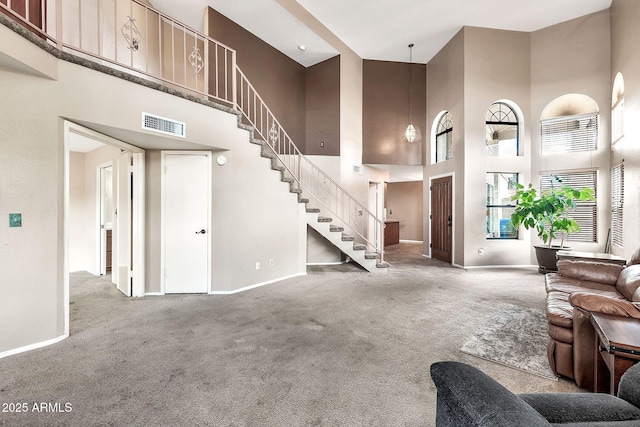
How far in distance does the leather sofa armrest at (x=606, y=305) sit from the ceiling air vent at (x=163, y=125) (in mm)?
4269

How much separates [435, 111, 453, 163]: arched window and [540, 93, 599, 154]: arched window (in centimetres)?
184

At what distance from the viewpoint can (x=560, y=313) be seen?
2.13 m

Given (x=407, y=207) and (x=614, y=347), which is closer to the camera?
(x=614, y=347)

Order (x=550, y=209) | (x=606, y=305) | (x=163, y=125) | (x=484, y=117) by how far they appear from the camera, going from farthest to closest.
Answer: (x=484, y=117), (x=550, y=209), (x=163, y=125), (x=606, y=305)

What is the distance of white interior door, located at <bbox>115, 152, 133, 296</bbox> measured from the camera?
4121mm

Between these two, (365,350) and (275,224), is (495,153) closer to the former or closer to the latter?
(275,224)

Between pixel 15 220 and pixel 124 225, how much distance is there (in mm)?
1792

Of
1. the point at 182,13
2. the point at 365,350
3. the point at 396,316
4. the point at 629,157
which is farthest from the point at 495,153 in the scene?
the point at 182,13

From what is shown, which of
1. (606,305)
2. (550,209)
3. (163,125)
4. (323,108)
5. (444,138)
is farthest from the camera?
(444,138)

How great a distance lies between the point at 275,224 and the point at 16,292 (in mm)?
3137

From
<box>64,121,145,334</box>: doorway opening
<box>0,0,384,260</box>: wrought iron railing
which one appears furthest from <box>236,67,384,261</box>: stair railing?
<box>64,121,145,334</box>: doorway opening

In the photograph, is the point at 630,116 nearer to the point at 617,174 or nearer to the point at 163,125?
the point at 617,174

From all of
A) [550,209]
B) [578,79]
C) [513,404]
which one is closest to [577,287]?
[550,209]

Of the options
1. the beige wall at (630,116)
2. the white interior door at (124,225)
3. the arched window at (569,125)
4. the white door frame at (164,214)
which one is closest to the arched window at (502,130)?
the arched window at (569,125)
